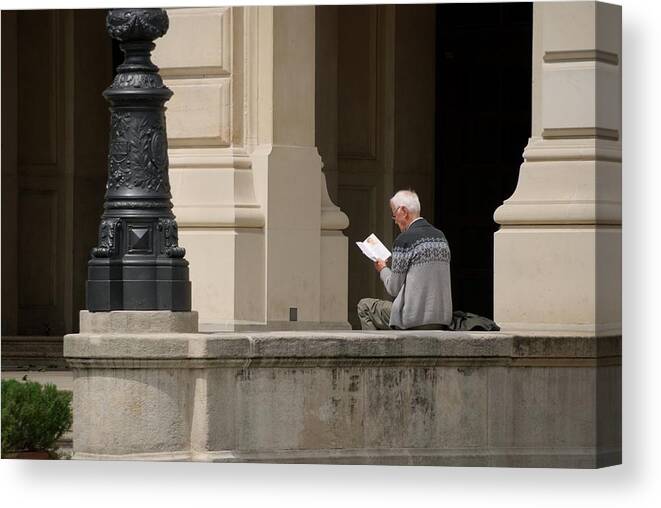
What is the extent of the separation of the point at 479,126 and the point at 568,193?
5599mm

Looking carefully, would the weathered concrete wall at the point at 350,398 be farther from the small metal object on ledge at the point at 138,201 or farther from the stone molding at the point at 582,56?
the stone molding at the point at 582,56

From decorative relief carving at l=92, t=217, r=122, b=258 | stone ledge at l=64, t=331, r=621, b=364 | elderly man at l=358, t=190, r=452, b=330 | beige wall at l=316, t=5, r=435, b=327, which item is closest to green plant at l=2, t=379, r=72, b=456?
stone ledge at l=64, t=331, r=621, b=364

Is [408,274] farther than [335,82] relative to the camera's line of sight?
No

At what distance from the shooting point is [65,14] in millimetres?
23891

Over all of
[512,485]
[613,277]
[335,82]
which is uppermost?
[335,82]

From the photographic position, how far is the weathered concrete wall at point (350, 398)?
16.8m

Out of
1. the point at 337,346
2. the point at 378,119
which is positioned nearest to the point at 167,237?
the point at 337,346

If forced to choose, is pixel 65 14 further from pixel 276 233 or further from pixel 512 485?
pixel 512 485

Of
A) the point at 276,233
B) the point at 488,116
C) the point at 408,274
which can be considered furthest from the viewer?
the point at 488,116

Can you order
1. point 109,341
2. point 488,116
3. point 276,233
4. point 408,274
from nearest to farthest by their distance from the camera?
point 109,341, point 408,274, point 276,233, point 488,116

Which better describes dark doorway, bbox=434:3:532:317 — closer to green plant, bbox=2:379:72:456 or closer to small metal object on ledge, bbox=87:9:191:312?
green plant, bbox=2:379:72:456

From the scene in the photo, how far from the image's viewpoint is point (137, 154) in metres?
17.2

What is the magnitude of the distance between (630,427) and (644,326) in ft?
2.07

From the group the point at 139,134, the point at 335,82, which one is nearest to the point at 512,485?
the point at 139,134
